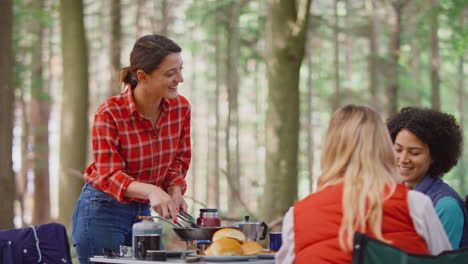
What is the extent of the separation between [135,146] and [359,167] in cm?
143

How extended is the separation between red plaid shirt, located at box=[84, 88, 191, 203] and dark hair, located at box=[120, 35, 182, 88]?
0.49 ft

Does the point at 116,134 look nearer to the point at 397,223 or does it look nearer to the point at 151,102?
the point at 151,102

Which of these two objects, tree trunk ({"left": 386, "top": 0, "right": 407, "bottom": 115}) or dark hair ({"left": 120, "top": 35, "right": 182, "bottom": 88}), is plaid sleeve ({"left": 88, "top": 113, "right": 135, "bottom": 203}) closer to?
dark hair ({"left": 120, "top": 35, "right": 182, "bottom": 88})

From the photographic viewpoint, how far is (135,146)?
12.0ft

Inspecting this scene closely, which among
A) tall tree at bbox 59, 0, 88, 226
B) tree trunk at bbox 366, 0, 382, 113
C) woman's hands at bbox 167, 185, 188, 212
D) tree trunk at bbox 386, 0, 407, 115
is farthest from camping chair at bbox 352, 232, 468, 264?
tree trunk at bbox 366, 0, 382, 113

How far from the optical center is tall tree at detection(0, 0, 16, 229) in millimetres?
7934

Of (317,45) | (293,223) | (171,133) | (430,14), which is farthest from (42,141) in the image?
(293,223)

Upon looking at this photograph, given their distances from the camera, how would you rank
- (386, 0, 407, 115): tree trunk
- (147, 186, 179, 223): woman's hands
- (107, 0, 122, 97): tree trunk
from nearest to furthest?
(147, 186, 179, 223): woman's hands < (107, 0, 122, 97): tree trunk < (386, 0, 407, 115): tree trunk

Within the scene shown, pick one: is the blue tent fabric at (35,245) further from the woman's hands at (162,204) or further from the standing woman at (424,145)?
the standing woman at (424,145)

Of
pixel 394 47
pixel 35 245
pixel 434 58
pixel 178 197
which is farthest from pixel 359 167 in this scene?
pixel 394 47

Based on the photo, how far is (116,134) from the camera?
361 centimetres

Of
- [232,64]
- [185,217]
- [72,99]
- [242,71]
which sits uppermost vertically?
[232,64]

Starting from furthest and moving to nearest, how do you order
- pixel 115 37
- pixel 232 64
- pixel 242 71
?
pixel 232 64 < pixel 242 71 < pixel 115 37

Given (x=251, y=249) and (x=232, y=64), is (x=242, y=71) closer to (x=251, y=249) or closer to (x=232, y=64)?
(x=232, y=64)
